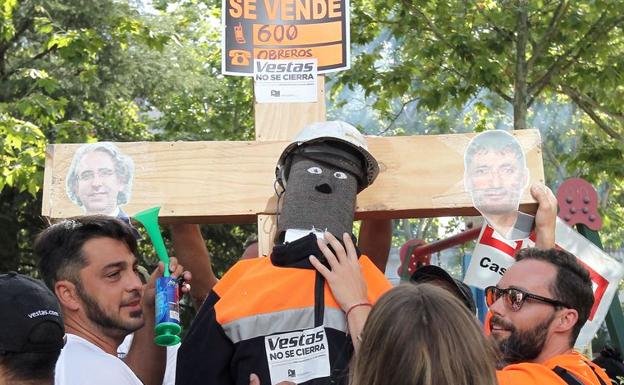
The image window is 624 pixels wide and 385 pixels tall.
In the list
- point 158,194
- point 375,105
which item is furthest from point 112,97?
point 158,194

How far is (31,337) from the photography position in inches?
90.7

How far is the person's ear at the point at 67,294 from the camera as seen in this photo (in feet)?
10.0

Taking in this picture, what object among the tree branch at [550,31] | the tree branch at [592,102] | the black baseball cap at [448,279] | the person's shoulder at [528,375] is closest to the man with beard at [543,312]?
the person's shoulder at [528,375]

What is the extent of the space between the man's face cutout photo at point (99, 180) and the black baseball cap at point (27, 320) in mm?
1047

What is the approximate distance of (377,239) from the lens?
150 inches

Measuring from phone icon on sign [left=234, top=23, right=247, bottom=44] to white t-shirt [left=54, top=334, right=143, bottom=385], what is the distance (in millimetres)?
1325

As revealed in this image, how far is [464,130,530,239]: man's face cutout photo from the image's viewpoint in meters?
3.42

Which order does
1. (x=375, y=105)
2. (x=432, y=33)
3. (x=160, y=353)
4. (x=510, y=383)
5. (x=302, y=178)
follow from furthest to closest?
(x=375, y=105) < (x=432, y=33) < (x=160, y=353) < (x=302, y=178) < (x=510, y=383)

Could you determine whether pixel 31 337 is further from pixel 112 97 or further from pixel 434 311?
pixel 112 97

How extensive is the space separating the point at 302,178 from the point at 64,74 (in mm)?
9857

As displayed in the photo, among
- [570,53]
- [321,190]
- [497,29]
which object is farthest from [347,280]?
[570,53]

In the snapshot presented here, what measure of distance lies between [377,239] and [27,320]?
1800 mm

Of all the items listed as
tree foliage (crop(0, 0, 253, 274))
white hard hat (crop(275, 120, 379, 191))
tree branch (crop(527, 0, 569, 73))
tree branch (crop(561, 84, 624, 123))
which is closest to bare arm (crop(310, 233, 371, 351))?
white hard hat (crop(275, 120, 379, 191))

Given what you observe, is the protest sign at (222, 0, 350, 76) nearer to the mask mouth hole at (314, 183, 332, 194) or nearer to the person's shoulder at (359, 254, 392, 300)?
the mask mouth hole at (314, 183, 332, 194)
